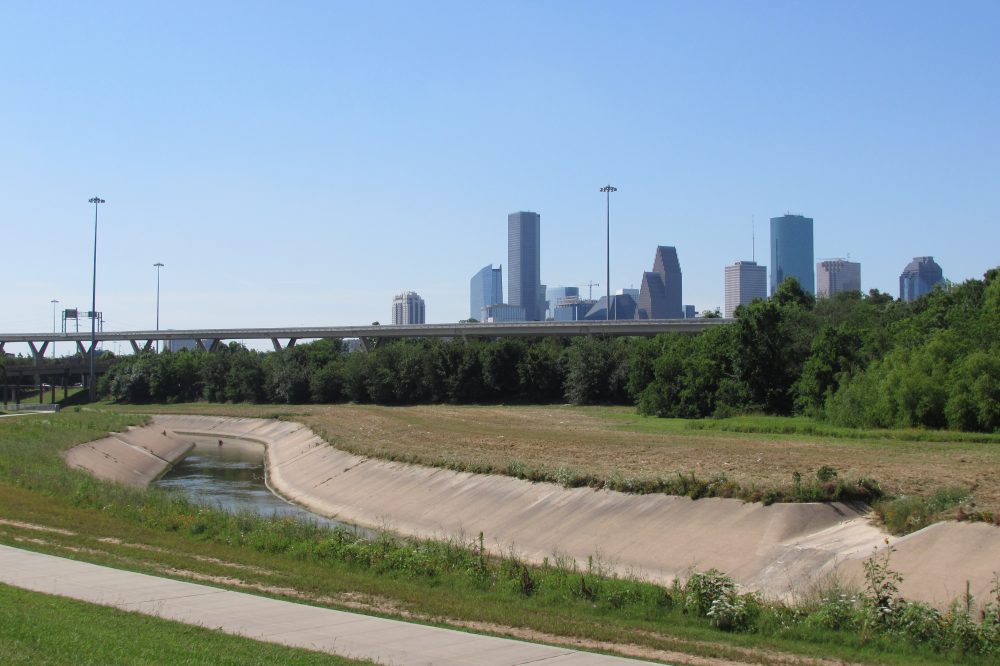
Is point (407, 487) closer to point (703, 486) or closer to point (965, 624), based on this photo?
point (703, 486)

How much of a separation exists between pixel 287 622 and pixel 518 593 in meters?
6.41

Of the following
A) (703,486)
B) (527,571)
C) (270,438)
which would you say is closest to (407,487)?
(703,486)

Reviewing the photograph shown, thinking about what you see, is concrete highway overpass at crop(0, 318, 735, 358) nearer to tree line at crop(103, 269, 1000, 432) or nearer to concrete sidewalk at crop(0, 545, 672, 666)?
tree line at crop(103, 269, 1000, 432)

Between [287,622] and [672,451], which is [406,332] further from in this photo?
[287,622]

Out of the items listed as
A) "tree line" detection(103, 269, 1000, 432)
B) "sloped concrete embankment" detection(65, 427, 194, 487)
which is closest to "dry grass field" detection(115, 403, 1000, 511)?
"tree line" detection(103, 269, 1000, 432)

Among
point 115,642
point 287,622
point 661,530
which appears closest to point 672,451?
point 661,530

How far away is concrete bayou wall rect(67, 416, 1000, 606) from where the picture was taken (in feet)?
74.0

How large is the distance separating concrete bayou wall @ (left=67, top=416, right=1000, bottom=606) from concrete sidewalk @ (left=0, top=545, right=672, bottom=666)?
1020cm

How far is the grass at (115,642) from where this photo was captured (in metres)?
12.4

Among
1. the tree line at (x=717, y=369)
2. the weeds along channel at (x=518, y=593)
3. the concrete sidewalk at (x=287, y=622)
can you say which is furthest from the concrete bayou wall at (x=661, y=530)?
the tree line at (x=717, y=369)

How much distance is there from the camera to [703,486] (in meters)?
31.4

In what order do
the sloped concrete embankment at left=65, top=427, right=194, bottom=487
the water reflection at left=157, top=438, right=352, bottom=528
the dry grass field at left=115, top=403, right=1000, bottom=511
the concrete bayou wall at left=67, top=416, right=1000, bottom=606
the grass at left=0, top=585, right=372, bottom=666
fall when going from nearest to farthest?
the grass at left=0, top=585, right=372, bottom=666 < the concrete bayou wall at left=67, top=416, right=1000, bottom=606 < the dry grass field at left=115, top=403, right=1000, bottom=511 < the water reflection at left=157, top=438, right=352, bottom=528 < the sloped concrete embankment at left=65, top=427, right=194, bottom=487

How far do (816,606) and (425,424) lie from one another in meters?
57.9

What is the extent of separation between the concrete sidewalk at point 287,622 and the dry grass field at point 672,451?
1542 centimetres
